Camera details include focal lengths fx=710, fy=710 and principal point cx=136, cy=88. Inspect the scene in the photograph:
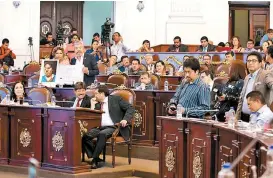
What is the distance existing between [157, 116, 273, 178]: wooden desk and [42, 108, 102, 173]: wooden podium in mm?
1394

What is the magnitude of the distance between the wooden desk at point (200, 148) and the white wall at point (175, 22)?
12458 millimetres

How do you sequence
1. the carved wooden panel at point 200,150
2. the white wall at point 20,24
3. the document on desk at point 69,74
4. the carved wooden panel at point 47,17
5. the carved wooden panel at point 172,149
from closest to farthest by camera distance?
1. the carved wooden panel at point 200,150
2. the carved wooden panel at point 172,149
3. the document on desk at point 69,74
4. the white wall at point 20,24
5. the carved wooden panel at point 47,17

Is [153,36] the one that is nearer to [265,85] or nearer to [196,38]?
[196,38]

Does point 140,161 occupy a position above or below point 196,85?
below

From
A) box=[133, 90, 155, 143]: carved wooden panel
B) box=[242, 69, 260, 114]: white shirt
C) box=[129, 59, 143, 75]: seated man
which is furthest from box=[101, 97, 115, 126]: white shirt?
box=[129, 59, 143, 75]: seated man

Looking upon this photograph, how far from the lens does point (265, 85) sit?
283 inches

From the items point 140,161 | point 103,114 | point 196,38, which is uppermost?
point 196,38

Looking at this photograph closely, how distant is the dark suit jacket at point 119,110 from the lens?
31.2 feet

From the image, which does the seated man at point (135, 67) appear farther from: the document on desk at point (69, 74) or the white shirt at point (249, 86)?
the white shirt at point (249, 86)

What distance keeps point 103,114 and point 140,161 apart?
3.04ft

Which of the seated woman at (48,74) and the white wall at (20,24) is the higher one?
the white wall at (20,24)

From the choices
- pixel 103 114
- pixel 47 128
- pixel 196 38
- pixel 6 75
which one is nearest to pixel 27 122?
pixel 47 128

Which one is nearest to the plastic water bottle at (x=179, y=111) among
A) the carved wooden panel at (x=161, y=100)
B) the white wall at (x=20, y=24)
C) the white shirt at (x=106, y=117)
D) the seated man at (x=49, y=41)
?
Answer: the white shirt at (x=106, y=117)

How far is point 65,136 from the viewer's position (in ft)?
29.3
